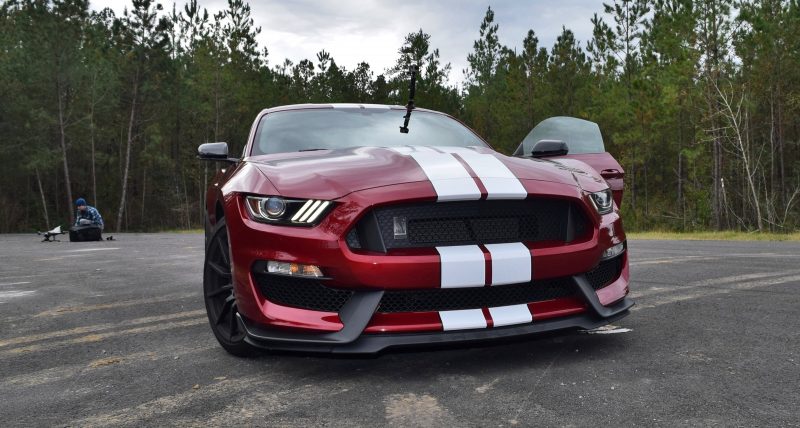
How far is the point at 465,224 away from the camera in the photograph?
9.86 feet

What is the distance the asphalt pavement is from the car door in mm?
1098

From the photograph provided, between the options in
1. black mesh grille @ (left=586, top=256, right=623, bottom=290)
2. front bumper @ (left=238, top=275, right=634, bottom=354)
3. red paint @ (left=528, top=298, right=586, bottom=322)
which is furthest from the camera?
black mesh grille @ (left=586, top=256, right=623, bottom=290)

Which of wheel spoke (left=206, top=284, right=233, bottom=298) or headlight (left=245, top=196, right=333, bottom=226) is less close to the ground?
headlight (left=245, top=196, right=333, bottom=226)

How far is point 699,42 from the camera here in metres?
27.5

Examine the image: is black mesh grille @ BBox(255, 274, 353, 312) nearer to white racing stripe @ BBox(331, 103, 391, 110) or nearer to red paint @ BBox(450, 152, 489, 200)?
red paint @ BBox(450, 152, 489, 200)

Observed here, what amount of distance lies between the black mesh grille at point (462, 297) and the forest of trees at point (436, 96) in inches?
1094

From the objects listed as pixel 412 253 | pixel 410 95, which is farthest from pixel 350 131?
pixel 412 253

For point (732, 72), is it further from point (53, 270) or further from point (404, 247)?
point (404, 247)

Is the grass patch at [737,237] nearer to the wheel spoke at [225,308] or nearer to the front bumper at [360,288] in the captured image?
the front bumper at [360,288]

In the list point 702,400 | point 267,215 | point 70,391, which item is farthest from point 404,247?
point 70,391

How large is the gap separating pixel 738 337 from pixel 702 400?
128 cm

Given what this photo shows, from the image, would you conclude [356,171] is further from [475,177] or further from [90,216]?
[90,216]

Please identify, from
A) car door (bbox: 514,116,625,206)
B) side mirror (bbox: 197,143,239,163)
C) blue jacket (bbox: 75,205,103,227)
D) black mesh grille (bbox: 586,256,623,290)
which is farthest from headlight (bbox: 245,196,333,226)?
blue jacket (bbox: 75,205,103,227)

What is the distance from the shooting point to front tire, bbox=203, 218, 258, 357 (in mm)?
3330
